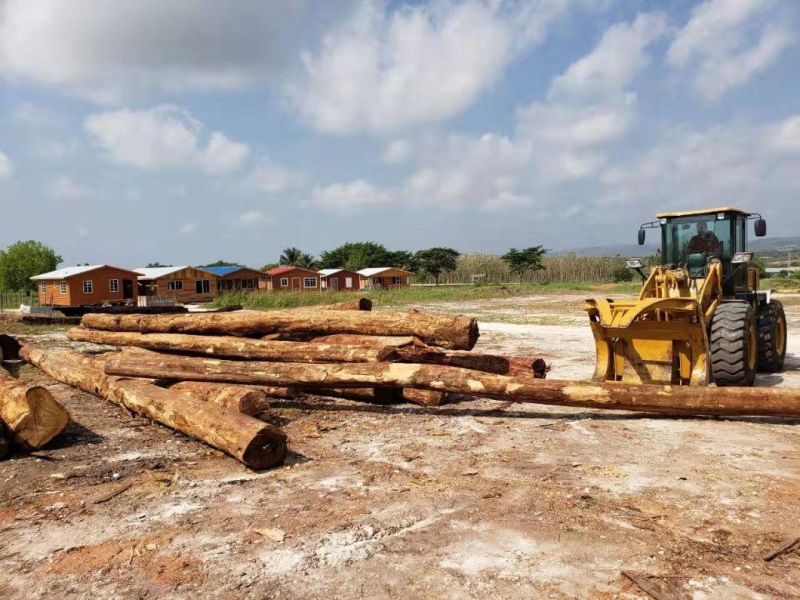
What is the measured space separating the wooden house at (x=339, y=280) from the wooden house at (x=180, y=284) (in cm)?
1335

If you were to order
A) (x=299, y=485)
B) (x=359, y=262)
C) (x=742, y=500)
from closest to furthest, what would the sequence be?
1. (x=742, y=500)
2. (x=299, y=485)
3. (x=359, y=262)

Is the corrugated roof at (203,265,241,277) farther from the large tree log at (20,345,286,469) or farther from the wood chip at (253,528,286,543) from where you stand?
the wood chip at (253,528,286,543)

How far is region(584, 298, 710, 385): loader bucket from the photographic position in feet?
25.9

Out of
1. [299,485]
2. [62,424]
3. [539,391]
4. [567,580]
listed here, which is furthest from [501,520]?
[62,424]

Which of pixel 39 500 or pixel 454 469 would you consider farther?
pixel 454 469

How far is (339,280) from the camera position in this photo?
207 feet

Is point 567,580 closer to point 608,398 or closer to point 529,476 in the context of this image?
point 529,476

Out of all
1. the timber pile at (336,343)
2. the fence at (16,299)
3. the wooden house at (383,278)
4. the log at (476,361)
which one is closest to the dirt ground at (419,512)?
the timber pile at (336,343)

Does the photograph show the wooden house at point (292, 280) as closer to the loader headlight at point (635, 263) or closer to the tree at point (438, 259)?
the tree at point (438, 259)

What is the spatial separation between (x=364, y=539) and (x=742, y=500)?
2.99m

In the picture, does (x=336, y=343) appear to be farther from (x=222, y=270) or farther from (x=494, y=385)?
(x=222, y=270)

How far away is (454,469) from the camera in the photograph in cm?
560

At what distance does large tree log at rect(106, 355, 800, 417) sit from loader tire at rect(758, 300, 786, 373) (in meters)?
4.13

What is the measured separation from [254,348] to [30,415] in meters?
A: 3.46
